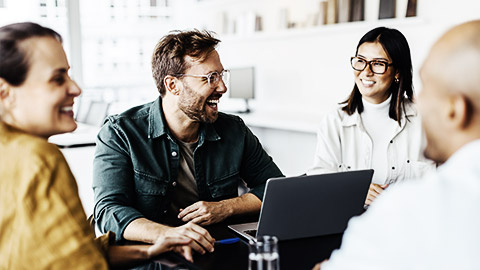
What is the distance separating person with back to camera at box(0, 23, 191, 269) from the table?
1.02 feet

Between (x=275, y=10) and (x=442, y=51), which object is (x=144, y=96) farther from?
(x=442, y=51)

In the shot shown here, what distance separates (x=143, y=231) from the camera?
1.58 m

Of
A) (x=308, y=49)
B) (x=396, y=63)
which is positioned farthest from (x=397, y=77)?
(x=308, y=49)

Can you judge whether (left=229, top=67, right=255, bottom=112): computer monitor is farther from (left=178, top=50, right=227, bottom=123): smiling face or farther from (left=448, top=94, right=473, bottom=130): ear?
(left=448, top=94, right=473, bottom=130): ear

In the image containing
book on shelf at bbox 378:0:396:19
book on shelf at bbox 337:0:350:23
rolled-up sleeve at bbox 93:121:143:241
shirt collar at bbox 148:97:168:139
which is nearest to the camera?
rolled-up sleeve at bbox 93:121:143:241

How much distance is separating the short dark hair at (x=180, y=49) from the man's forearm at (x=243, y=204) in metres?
0.56

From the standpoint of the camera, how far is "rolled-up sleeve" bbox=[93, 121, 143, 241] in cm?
165

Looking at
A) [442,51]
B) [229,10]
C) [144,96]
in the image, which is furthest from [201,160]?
[144,96]

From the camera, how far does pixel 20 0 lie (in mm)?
5754

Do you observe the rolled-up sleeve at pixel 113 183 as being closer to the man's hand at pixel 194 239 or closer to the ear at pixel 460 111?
the man's hand at pixel 194 239

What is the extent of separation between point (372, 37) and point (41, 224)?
1.82 meters

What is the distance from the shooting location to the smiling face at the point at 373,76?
93.0 inches

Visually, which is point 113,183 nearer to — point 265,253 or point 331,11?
point 265,253

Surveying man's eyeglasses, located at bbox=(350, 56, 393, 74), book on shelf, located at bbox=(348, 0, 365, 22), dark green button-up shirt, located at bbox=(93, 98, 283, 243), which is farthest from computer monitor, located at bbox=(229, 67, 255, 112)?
dark green button-up shirt, located at bbox=(93, 98, 283, 243)
